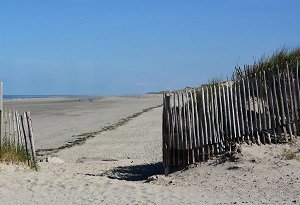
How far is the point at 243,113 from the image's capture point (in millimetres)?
10312

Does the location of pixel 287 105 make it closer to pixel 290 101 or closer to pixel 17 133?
pixel 290 101

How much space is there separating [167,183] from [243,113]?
2.26 meters

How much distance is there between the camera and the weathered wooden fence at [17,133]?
11.3 meters

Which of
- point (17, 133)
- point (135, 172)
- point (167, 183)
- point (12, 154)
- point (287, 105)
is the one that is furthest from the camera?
point (135, 172)

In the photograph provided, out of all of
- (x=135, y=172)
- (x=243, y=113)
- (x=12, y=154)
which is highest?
(x=243, y=113)

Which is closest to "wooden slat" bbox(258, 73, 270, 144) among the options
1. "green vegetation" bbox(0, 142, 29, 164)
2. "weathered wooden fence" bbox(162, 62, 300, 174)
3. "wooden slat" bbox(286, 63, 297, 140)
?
"weathered wooden fence" bbox(162, 62, 300, 174)

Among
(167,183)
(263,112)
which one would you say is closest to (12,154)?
(167,183)

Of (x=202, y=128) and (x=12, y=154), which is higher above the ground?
(x=202, y=128)

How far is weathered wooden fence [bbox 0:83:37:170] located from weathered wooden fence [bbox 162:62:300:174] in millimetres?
3675

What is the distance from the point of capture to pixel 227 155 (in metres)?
10.1

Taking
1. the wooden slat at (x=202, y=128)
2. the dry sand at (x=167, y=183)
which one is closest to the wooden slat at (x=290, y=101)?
the dry sand at (x=167, y=183)

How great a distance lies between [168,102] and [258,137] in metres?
2.07

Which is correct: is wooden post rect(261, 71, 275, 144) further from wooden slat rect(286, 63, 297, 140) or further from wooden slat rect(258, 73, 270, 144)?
wooden slat rect(286, 63, 297, 140)

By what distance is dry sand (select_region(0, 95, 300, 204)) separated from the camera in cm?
824
